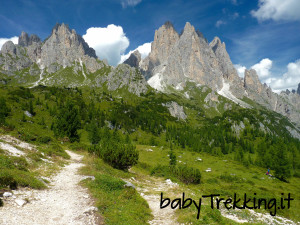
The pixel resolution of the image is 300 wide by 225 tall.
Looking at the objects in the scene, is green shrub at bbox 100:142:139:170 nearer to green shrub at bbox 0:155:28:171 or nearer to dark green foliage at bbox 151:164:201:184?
dark green foliage at bbox 151:164:201:184

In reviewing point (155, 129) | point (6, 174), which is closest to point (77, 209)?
point (6, 174)

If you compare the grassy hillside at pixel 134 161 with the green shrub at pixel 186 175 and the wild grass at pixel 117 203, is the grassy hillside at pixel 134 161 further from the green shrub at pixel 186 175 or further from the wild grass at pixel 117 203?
the green shrub at pixel 186 175

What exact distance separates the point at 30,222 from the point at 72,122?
152 feet

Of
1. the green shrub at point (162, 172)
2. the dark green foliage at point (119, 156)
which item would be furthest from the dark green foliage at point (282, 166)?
the dark green foliage at point (119, 156)

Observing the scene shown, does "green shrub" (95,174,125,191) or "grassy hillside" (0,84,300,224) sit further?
"green shrub" (95,174,125,191)

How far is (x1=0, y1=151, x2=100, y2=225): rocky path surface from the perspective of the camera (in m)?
10.5

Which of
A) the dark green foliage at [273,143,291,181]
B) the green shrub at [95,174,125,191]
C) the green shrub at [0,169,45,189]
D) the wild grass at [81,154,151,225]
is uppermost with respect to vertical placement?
the green shrub at [0,169,45,189]

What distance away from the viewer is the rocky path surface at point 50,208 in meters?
10.5

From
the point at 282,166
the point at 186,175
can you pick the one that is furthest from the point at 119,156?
the point at 282,166

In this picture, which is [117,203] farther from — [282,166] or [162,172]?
[282,166]

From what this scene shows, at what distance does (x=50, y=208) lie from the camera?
1259 cm

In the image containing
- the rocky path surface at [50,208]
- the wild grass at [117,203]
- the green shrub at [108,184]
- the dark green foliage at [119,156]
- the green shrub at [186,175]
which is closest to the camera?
the rocky path surface at [50,208]

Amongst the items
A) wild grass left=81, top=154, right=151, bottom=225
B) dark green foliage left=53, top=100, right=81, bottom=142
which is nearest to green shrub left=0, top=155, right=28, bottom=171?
wild grass left=81, top=154, right=151, bottom=225

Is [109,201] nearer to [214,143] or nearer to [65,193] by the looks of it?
[65,193]
